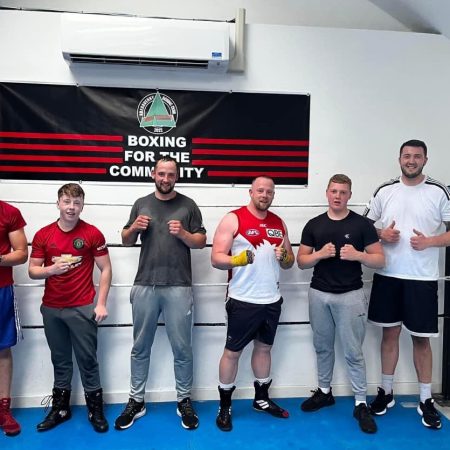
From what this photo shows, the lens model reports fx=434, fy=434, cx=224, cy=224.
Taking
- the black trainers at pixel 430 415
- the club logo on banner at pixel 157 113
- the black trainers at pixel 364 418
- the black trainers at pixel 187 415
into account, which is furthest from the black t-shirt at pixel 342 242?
the club logo on banner at pixel 157 113

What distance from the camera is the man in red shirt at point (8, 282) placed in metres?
2.56

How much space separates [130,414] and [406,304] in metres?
1.89

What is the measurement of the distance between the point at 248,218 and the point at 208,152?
659mm

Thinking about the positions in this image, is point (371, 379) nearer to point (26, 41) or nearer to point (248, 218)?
point (248, 218)

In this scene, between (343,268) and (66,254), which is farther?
(343,268)

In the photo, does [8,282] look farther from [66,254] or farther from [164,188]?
[164,188]

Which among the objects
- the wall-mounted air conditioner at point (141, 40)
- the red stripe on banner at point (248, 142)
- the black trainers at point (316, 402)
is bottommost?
the black trainers at point (316, 402)

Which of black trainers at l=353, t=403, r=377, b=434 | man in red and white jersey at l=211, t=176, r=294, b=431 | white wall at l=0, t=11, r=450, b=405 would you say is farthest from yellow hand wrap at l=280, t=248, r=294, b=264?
black trainers at l=353, t=403, r=377, b=434

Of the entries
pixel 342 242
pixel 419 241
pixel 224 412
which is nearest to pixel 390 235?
pixel 419 241

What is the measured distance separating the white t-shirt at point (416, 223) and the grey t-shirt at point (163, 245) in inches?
49.9

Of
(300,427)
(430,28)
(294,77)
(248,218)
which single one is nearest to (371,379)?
(300,427)

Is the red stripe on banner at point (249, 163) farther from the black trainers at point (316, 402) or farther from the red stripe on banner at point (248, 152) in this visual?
the black trainers at point (316, 402)

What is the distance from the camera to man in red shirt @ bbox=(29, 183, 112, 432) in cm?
257

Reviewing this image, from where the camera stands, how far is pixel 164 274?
267cm
